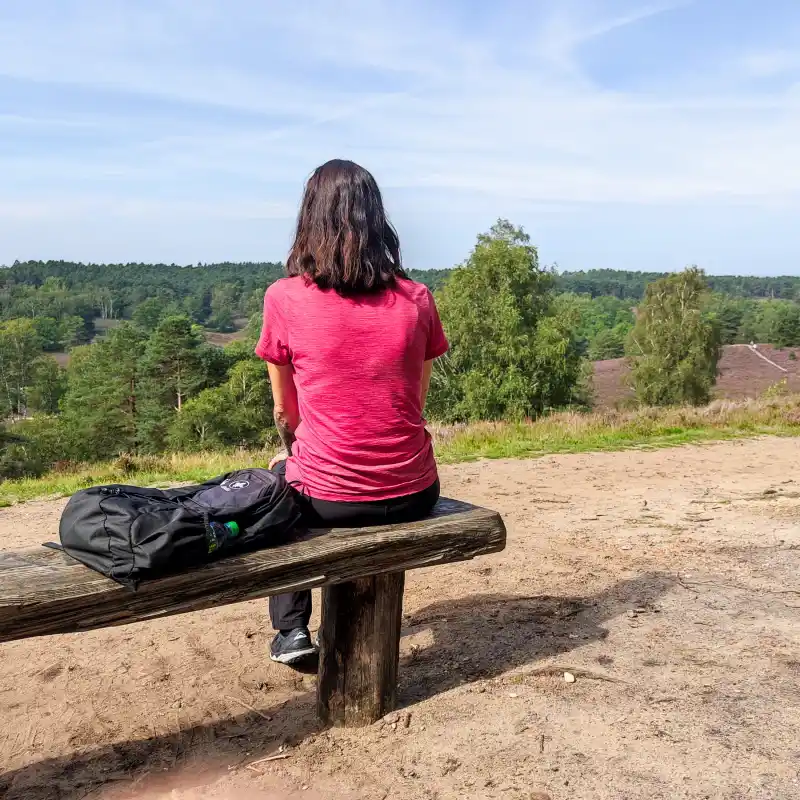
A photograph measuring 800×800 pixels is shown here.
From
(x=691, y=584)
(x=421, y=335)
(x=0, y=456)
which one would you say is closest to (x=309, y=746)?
(x=421, y=335)

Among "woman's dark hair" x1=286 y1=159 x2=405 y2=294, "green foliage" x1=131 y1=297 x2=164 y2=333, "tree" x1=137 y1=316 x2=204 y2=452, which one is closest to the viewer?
"woman's dark hair" x1=286 y1=159 x2=405 y2=294

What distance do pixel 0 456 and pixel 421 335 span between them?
47724mm

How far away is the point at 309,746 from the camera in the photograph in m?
2.99

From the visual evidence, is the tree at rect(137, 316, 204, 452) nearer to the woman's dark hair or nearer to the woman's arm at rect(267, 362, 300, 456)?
the woman's arm at rect(267, 362, 300, 456)

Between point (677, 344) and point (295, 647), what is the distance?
45.5 meters

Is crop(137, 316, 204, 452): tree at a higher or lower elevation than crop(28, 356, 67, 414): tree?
higher

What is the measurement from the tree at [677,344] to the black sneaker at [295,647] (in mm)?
43989

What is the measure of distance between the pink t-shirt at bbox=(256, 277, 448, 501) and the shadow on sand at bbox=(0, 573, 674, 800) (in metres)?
0.97

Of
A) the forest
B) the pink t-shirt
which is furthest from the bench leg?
the forest

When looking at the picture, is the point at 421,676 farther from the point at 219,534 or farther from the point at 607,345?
the point at 607,345

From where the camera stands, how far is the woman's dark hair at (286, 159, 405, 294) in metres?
2.87

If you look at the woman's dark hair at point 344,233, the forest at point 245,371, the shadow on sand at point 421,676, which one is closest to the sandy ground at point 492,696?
the shadow on sand at point 421,676

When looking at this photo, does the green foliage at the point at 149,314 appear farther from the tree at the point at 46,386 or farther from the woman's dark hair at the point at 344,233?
the woman's dark hair at the point at 344,233

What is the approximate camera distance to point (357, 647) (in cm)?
309
